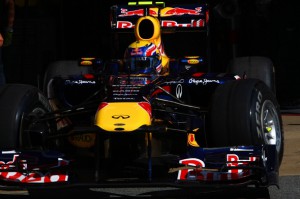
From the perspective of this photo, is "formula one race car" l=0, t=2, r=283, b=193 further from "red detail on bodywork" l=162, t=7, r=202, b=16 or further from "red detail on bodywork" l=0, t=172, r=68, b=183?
"red detail on bodywork" l=162, t=7, r=202, b=16

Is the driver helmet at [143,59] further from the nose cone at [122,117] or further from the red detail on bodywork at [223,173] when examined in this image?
the red detail on bodywork at [223,173]

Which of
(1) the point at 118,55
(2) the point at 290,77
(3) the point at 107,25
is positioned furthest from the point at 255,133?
(3) the point at 107,25

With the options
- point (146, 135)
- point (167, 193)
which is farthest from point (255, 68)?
point (146, 135)

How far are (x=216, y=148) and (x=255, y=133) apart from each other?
340mm

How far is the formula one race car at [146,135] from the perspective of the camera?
700 centimetres

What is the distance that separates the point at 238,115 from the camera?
7.34m

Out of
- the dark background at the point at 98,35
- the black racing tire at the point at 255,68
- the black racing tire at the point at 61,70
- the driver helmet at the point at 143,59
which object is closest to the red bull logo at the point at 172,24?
the black racing tire at the point at 61,70

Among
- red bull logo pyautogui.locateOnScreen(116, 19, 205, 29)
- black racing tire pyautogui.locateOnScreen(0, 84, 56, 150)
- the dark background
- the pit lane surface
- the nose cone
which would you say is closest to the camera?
the nose cone

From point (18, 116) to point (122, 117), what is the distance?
92 centimetres

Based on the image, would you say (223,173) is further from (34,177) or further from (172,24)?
(172,24)

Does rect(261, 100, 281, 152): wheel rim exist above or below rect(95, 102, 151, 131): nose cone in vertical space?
below

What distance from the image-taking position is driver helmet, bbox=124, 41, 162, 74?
8.96 metres

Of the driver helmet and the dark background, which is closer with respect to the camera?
the driver helmet

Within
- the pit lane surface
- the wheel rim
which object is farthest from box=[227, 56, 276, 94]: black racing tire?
the wheel rim
